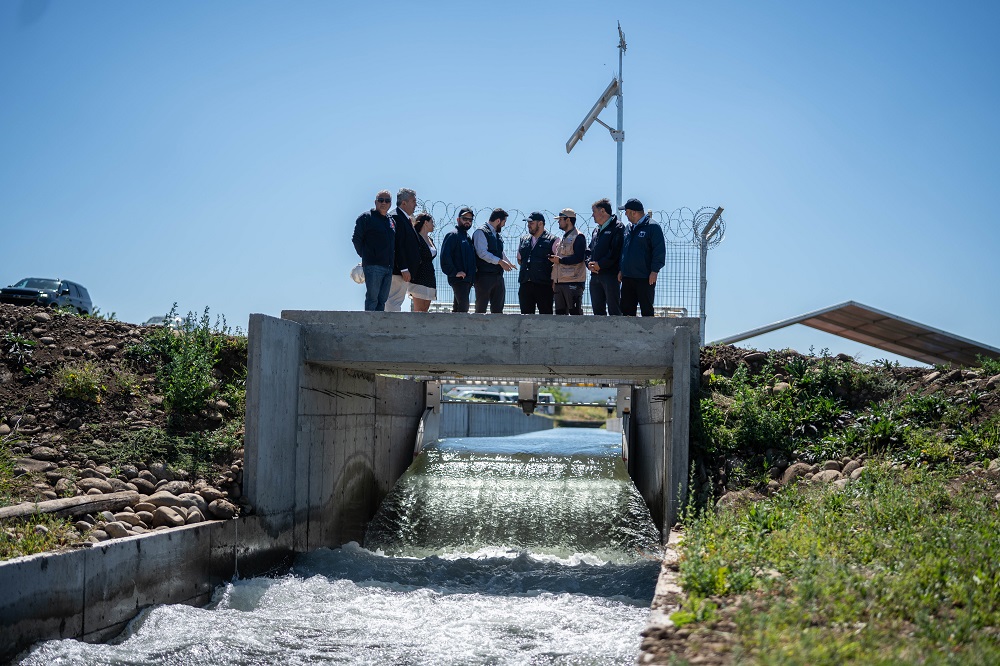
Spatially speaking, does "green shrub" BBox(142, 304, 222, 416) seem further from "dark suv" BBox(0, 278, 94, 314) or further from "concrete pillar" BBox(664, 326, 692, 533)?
"dark suv" BBox(0, 278, 94, 314)

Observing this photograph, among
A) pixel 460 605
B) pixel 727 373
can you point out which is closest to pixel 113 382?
pixel 460 605

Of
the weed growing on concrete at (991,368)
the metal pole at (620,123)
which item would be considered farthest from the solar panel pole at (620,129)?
the weed growing on concrete at (991,368)

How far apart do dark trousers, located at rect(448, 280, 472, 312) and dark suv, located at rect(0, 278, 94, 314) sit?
11.0 meters

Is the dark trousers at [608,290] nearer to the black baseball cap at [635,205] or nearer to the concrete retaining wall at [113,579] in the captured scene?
the black baseball cap at [635,205]

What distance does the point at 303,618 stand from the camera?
7.92m

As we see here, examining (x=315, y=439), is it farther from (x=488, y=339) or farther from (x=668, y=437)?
(x=668, y=437)

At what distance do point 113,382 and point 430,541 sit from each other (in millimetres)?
4945

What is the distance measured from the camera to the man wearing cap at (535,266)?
39.7 ft

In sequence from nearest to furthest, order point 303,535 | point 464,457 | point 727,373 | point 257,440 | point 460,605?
1. point 460,605
2. point 257,440
3. point 303,535
4. point 727,373
5. point 464,457

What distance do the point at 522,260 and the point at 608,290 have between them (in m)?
1.34

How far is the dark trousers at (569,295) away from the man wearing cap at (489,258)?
757mm

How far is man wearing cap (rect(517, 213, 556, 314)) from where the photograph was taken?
1209 centimetres

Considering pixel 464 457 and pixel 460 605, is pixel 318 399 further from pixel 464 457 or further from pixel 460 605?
pixel 464 457

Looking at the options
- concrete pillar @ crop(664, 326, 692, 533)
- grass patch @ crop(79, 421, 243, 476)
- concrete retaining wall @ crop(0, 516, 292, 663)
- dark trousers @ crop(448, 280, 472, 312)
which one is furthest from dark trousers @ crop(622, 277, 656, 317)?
concrete retaining wall @ crop(0, 516, 292, 663)
